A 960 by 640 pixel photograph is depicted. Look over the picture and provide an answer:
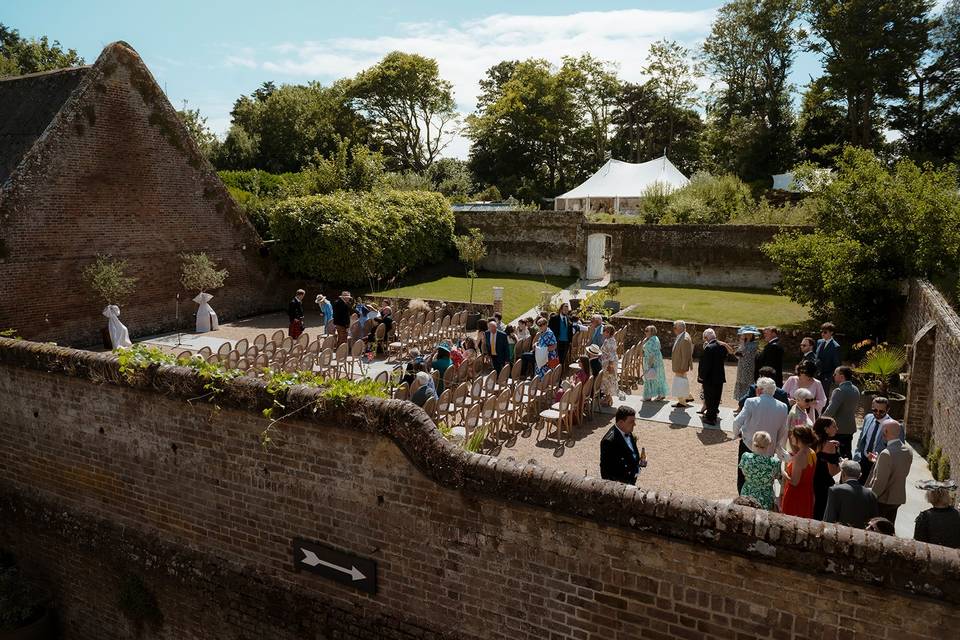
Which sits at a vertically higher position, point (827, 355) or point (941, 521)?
point (827, 355)

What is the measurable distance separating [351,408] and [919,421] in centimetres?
990

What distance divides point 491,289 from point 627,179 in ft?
39.6

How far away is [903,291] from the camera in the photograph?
1459 centimetres

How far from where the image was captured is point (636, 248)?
26.0 m

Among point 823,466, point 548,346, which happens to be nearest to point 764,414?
point 823,466

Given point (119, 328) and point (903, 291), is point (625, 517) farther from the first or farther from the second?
point (119, 328)

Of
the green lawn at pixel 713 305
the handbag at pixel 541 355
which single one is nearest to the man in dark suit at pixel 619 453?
the handbag at pixel 541 355

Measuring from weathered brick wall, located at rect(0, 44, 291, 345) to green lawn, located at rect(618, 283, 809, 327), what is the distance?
1404 centimetres

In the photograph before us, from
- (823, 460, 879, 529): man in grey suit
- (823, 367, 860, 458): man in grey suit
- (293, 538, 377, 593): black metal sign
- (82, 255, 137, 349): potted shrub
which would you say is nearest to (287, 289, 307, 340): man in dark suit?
(82, 255, 137, 349): potted shrub

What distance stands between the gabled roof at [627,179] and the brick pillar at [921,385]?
22.0 m

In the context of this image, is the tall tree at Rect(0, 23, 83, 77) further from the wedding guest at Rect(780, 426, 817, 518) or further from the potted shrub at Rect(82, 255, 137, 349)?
the wedding guest at Rect(780, 426, 817, 518)

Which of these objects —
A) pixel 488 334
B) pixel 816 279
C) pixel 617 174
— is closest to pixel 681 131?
pixel 617 174

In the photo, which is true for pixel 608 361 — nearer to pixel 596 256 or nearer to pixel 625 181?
pixel 596 256

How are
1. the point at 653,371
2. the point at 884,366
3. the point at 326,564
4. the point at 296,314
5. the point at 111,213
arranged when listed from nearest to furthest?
the point at 326,564, the point at 884,366, the point at 653,371, the point at 296,314, the point at 111,213
